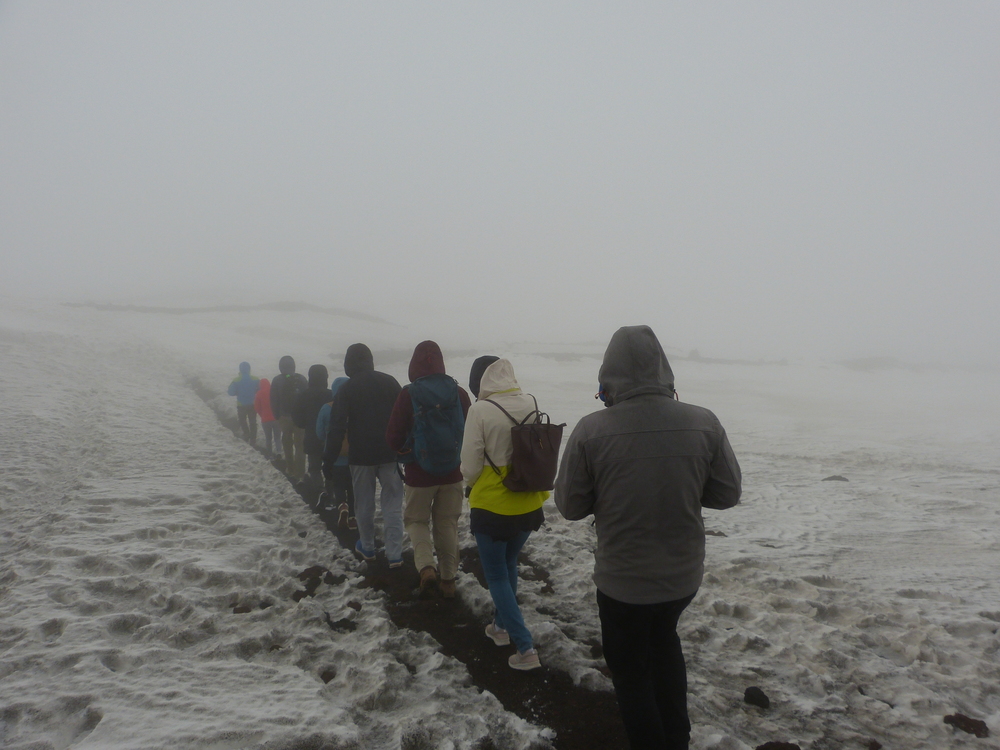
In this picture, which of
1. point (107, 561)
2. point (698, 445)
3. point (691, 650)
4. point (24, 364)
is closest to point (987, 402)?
point (691, 650)

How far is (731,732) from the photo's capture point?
337 cm

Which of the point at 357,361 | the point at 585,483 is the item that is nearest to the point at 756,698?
the point at 585,483

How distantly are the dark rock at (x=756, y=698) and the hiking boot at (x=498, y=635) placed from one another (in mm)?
1684

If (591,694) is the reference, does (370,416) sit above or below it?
above

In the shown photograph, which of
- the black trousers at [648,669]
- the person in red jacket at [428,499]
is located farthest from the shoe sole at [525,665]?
the person in red jacket at [428,499]

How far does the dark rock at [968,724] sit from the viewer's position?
131 inches

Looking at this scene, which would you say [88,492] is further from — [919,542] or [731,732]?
[919,542]

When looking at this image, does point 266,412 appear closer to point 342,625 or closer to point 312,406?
point 312,406

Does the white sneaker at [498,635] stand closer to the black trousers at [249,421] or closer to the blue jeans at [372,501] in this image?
the blue jeans at [372,501]

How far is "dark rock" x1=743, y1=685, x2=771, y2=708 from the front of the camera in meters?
3.64

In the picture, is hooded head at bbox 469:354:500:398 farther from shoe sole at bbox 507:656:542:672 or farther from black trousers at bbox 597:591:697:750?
black trousers at bbox 597:591:697:750

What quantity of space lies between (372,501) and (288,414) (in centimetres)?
479

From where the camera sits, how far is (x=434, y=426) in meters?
4.98

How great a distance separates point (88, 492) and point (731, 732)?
7.97 m
